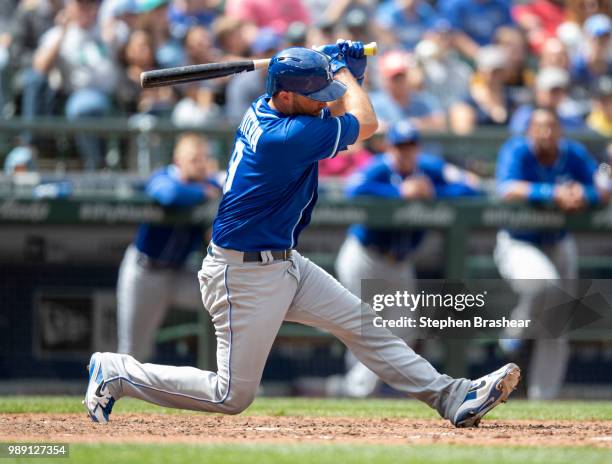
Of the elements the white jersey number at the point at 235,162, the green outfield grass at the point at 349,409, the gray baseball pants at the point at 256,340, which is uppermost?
the white jersey number at the point at 235,162

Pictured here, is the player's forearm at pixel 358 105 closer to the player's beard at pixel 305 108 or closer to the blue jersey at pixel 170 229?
the player's beard at pixel 305 108

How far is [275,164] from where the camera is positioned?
5.14 m

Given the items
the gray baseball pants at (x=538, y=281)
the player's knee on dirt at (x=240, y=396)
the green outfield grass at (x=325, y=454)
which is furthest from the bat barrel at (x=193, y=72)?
the gray baseball pants at (x=538, y=281)

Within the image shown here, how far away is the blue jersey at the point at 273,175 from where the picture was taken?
511 centimetres

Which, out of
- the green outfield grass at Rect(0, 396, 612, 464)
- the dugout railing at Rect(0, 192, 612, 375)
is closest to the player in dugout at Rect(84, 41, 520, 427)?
the green outfield grass at Rect(0, 396, 612, 464)

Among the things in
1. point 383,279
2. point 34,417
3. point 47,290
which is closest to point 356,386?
point 383,279

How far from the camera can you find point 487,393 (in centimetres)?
537

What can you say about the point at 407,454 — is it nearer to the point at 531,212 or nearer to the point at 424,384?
the point at 424,384

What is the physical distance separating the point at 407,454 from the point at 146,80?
2.26 metres

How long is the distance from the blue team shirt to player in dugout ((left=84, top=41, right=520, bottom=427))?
20.1 feet

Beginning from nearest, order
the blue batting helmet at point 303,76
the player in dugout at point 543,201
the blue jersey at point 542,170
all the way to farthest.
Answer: the blue batting helmet at point 303,76, the player in dugout at point 543,201, the blue jersey at point 542,170

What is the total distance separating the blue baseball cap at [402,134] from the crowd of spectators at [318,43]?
0.66 meters

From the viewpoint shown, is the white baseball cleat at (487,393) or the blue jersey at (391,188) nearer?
the white baseball cleat at (487,393)

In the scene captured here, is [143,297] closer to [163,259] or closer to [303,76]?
[163,259]
